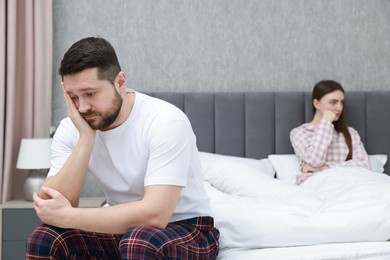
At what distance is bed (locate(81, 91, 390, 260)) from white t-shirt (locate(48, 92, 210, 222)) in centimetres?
24

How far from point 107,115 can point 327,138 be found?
6.16 ft

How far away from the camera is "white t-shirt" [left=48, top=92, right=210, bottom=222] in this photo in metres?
1.77

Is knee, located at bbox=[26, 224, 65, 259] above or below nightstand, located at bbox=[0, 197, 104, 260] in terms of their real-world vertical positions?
above

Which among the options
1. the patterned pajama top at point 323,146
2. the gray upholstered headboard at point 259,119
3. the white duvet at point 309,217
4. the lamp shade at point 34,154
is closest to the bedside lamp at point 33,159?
the lamp shade at point 34,154

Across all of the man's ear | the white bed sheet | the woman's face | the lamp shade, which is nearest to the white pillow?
the woman's face

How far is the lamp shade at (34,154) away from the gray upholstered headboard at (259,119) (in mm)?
788

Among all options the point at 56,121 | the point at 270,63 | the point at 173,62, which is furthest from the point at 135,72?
the point at 270,63

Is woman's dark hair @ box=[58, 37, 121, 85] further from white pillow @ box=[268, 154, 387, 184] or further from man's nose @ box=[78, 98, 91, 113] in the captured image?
white pillow @ box=[268, 154, 387, 184]

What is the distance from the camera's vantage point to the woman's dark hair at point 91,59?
68.6 inches

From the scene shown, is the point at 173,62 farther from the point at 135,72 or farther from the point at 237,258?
the point at 237,258

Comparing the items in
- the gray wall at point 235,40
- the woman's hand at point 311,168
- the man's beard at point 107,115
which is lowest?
the woman's hand at point 311,168

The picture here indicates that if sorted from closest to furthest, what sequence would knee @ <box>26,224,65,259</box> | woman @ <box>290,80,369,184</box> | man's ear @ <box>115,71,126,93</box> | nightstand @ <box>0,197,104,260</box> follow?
knee @ <box>26,224,65,259</box> → man's ear @ <box>115,71,126,93</box> → nightstand @ <box>0,197,104,260</box> → woman @ <box>290,80,369,184</box>

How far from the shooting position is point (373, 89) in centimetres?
391

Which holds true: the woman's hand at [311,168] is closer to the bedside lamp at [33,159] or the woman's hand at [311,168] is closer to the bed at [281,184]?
the bed at [281,184]
